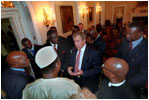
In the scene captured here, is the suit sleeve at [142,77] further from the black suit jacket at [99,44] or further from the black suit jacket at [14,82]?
the black suit jacket at [14,82]

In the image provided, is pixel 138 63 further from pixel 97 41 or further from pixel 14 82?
pixel 14 82

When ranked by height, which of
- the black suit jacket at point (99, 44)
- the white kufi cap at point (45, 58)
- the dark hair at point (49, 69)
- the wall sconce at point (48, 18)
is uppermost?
the wall sconce at point (48, 18)

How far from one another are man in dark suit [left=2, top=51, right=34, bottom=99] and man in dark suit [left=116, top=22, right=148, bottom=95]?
1.53 meters

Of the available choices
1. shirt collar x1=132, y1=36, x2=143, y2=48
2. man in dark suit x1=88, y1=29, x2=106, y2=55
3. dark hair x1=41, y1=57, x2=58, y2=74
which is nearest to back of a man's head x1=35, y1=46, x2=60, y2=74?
dark hair x1=41, y1=57, x2=58, y2=74

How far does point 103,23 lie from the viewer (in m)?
10.9

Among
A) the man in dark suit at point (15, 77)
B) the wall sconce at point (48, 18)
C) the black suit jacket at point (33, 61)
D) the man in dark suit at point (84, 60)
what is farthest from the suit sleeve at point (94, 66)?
the wall sconce at point (48, 18)

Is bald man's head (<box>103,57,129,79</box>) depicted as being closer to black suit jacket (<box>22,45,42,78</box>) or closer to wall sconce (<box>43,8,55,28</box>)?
black suit jacket (<box>22,45,42,78</box>)

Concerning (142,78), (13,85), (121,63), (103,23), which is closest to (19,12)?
(13,85)

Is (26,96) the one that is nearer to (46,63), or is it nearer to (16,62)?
(46,63)

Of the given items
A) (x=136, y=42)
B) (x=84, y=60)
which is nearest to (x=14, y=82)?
(x=84, y=60)

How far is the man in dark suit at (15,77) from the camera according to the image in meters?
1.16

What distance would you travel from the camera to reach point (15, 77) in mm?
1198

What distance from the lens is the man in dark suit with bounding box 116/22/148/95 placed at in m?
1.29

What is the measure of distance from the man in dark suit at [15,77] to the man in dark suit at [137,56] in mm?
1529
